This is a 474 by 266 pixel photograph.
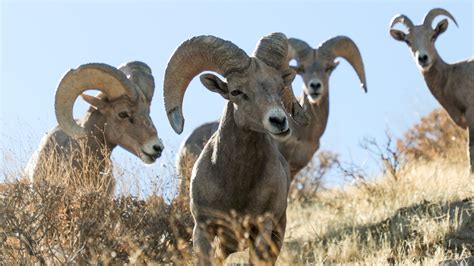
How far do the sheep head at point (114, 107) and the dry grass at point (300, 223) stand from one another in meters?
1.30

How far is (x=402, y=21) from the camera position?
17.2 meters

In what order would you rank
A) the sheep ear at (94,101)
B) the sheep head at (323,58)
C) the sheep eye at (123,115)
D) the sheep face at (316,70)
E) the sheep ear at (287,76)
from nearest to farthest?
the sheep ear at (287,76), the sheep eye at (123,115), the sheep ear at (94,101), the sheep face at (316,70), the sheep head at (323,58)

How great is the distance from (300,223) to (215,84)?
6955 millimetres

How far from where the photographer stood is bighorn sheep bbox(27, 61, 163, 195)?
12742 millimetres

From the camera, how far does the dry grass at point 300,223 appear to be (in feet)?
31.5

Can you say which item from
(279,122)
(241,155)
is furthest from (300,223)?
(279,122)

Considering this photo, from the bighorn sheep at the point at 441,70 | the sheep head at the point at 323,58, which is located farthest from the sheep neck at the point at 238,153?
the bighorn sheep at the point at 441,70

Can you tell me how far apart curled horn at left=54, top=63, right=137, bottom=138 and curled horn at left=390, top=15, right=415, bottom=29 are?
19.0 ft

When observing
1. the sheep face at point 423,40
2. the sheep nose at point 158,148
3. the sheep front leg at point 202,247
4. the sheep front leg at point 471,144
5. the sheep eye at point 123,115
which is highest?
the sheep face at point 423,40

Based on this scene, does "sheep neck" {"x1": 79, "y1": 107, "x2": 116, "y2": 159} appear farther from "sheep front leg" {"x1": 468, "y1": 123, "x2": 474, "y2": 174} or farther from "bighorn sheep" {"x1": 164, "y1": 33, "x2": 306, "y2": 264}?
"sheep front leg" {"x1": 468, "y1": 123, "x2": 474, "y2": 174}

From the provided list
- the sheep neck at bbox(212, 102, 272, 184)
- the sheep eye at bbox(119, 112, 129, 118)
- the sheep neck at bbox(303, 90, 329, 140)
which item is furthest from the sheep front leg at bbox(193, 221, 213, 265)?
the sheep neck at bbox(303, 90, 329, 140)

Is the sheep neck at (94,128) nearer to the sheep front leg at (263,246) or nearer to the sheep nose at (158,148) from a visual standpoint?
the sheep nose at (158,148)

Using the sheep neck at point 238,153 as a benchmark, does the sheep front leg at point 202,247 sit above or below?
below

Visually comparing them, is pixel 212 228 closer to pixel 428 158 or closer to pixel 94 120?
pixel 94 120
